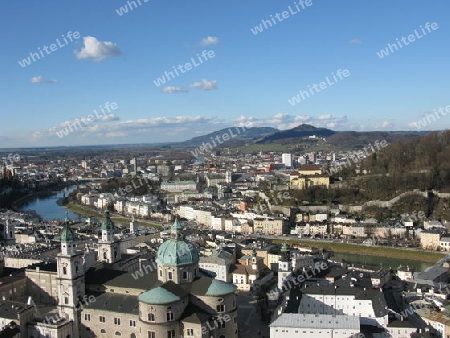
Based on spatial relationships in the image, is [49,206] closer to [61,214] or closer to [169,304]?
[61,214]

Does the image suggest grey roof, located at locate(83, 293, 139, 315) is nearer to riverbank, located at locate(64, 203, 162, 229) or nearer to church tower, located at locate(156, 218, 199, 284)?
church tower, located at locate(156, 218, 199, 284)

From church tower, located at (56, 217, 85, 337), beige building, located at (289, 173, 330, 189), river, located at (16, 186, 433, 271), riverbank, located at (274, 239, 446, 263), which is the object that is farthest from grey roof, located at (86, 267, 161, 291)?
beige building, located at (289, 173, 330, 189)

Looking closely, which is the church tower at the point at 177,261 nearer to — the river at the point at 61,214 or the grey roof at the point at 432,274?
the grey roof at the point at 432,274

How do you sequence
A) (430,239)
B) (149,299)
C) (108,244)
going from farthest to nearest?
(430,239) < (108,244) < (149,299)

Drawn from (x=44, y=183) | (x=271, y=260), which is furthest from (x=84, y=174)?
(x=271, y=260)

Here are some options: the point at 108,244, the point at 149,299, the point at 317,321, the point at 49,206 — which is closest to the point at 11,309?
the point at 149,299

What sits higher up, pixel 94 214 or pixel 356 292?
pixel 356 292

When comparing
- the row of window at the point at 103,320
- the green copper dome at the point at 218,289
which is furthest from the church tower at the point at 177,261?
the row of window at the point at 103,320

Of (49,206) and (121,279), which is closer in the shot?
(121,279)
